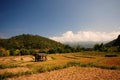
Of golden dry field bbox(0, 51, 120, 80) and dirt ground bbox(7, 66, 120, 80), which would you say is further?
golden dry field bbox(0, 51, 120, 80)

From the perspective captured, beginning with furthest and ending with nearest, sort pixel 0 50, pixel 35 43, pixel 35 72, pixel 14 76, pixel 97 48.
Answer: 1. pixel 35 43
2. pixel 97 48
3. pixel 0 50
4. pixel 35 72
5. pixel 14 76

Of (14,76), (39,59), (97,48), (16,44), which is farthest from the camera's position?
(16,44)

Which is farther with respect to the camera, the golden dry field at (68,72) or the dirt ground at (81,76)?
the golden dry field at (68,72)

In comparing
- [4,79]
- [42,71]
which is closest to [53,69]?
[42,71]

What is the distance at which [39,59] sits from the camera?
183 feet

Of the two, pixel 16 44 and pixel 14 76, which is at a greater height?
pixel 16 44

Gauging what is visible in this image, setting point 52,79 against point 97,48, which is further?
point 97,48

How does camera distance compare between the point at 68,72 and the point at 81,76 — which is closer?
the point at 81,76

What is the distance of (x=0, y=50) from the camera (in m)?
103

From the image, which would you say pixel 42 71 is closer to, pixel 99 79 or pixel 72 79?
pixel 72 79

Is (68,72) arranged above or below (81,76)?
above

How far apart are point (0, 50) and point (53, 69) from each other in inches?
3383

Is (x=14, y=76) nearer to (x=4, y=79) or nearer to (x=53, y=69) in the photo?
(x=4, y=79)

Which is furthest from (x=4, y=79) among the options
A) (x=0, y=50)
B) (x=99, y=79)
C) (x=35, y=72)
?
(x=0, y=50)
